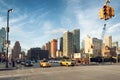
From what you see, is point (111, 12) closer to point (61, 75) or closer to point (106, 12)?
point (106, 12)

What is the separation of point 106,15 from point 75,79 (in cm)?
735

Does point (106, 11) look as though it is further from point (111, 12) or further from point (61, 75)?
point (61, 75)

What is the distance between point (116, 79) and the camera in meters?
22.5

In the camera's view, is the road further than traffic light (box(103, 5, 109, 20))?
Yes

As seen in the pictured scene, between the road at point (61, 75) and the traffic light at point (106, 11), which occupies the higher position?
the traffic light at point (106, 11)

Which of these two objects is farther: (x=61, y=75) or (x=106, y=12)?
(x=61, y=75)

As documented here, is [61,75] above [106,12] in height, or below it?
below

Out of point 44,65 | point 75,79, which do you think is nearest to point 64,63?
point 44,65

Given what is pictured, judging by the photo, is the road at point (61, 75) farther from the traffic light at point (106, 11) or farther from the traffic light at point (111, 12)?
the traffic light at point (111, 12)

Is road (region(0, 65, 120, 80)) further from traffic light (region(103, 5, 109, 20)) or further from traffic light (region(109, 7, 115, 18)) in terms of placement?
traffic light (region(109, 7, 115, 18))

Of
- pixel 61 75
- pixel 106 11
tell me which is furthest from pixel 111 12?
pixel 61 75

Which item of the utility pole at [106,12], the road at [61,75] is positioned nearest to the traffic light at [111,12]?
the utility pole at [106,12]

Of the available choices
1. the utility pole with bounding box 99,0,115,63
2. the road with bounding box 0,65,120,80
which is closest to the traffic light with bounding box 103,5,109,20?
the utility pole with bounding box 99,0,115,63

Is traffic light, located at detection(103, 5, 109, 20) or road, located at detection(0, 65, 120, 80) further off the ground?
traffic light, located at detection(103, 5, 109, 20)
